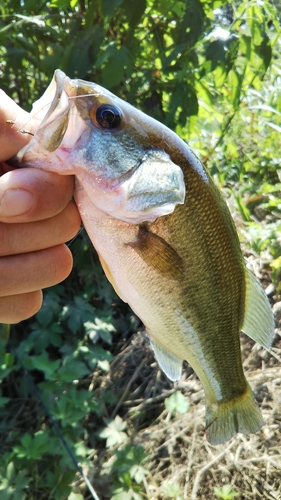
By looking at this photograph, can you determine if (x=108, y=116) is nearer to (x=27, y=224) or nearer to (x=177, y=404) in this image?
(x=27, y=224)

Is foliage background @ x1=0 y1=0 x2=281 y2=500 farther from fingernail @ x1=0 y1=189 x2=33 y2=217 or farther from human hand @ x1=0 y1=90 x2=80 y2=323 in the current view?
fingernail @ x1=0 y1=189 x2=33 y2=217

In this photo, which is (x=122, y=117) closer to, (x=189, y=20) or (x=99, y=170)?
(x=99, y=170)

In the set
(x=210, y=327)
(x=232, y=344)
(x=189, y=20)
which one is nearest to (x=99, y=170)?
(x=210, y=327)

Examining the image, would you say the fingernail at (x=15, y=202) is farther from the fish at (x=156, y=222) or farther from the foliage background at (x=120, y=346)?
the foliage background at (x=120, y=346)

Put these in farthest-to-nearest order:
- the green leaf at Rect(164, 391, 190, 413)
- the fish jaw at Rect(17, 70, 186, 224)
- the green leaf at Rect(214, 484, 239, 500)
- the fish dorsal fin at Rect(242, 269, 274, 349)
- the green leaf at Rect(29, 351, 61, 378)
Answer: the green leaf at Rect(164, 391, 190, 413) → the green leaf at Rect(29, 351, 61, 378) → the green leaf at Rect(214, 484, 239, 500) → the fish dorsal fin at Rect(242, 269, 274, 349) → the fish jaw at Rect(17, 70, 186, 224)

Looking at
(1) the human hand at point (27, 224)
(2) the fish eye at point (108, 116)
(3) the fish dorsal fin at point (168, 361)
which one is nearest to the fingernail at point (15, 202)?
(1) the human hand at point (27, 224)

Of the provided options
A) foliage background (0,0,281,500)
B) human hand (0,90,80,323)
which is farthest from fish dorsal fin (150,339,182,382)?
foliage background (0,0,281,500)

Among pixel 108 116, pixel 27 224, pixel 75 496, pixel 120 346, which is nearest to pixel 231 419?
pixel 27 224
